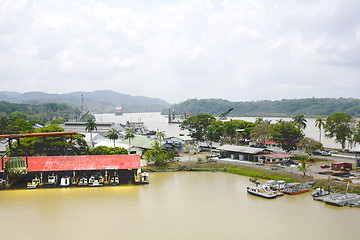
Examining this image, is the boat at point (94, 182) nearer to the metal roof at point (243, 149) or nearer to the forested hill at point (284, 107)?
the metal roof at point (243, 149)

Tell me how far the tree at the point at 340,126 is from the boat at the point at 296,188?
17.9m

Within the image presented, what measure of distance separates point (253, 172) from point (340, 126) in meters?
16.5

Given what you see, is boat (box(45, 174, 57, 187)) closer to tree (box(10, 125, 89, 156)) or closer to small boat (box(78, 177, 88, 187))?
small boat (box(78, 177, 88, 187))

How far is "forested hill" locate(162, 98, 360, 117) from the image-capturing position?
408ft

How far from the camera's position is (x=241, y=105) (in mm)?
180250

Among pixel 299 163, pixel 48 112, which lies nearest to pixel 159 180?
pixel 299 163

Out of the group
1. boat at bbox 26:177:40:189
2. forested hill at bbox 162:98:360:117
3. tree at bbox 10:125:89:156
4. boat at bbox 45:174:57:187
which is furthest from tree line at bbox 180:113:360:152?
forested hill at bbox 162:98:360:117

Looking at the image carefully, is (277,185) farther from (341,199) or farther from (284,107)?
(284,107)

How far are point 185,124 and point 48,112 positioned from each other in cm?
8502

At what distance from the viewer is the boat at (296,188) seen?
2126cm

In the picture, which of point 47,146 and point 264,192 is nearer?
point 264,192

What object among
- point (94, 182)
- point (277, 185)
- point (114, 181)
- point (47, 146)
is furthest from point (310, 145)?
point (47, 146)

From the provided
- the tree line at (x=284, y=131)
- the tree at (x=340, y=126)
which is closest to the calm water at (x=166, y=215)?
the tree line at (x=284, y=131)

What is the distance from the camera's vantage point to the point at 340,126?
122 ft
